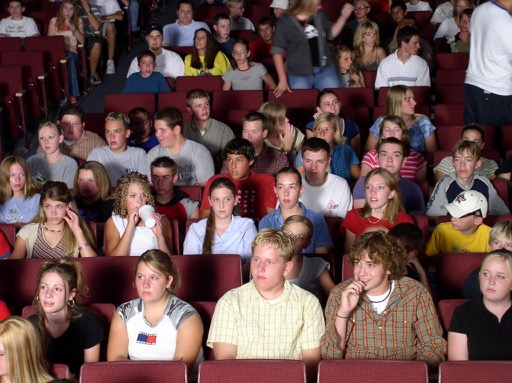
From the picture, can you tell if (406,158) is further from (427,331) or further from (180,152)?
(427,331)

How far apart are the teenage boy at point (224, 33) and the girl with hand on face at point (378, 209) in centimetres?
357

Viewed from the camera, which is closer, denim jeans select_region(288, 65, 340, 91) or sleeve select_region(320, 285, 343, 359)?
sleeve select_region(320, 285, 343, 359)

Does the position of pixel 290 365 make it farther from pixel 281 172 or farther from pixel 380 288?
pixel 281 172

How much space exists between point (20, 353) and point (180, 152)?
2.89m

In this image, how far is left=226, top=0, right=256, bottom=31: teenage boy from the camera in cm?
901

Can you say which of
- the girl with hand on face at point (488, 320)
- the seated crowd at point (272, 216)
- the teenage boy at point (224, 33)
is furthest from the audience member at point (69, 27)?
the girl with hand on face at point (488, 320)

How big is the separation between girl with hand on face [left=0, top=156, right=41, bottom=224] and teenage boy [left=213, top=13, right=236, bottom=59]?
3.16 meters

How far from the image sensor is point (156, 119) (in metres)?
6.07

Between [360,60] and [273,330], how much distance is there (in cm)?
449

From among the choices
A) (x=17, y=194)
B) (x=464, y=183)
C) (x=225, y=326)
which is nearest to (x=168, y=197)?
Answer: (x=17, y=194)

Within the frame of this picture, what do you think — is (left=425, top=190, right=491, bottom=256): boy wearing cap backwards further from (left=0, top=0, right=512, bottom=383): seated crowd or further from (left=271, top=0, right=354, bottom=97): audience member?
(left=271, top=0, right=354, bottom=97): audience member

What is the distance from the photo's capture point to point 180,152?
6117 mm

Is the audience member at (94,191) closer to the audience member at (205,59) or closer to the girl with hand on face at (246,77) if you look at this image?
the girl with hand on face at (246,77)

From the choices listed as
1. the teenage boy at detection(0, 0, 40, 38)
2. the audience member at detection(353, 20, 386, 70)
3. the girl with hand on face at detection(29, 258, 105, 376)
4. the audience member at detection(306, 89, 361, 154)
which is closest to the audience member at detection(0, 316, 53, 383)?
the girl with hand on face at detection(29, 258, 105, 376)
